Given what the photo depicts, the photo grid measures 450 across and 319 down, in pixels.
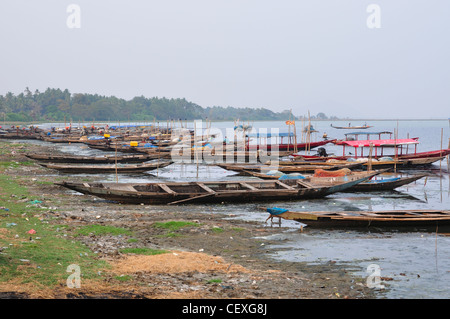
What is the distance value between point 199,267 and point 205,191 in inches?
376

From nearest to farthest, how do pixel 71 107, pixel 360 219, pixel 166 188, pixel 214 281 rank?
1. pixel 214 281
2. pixel 360 219
3. pixel 166 188
4. pixel 71 107

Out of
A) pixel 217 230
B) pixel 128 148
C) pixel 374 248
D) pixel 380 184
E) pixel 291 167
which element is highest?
pixel 128 148

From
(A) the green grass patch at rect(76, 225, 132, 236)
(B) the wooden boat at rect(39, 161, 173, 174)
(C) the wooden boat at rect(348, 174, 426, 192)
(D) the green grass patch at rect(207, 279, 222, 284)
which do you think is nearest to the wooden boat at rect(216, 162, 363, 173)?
(B) the wooden boat at rect(39, 161, 173, 174)

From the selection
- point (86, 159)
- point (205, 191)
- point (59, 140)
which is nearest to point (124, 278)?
point (205, 191)

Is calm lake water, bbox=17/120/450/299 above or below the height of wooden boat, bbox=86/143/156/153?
below

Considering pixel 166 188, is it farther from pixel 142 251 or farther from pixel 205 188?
pixel 142 251

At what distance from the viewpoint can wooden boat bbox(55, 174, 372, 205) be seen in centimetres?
1748

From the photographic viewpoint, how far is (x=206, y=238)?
12375 millimetres

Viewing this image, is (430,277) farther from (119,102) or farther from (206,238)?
(119,102)

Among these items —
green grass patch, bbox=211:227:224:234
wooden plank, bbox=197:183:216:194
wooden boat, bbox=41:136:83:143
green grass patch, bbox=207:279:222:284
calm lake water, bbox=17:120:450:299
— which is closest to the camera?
green grass patch, bbox=207:279:222:284

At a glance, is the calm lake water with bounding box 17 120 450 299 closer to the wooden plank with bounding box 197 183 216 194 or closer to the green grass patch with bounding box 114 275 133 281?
the wooden plank with bounding box 197 183 216 194

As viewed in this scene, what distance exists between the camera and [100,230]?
12.4m

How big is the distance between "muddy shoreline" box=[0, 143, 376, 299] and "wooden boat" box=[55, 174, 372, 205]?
1651mm

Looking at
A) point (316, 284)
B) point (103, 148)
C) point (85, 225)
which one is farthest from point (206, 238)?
point (103, 148)
